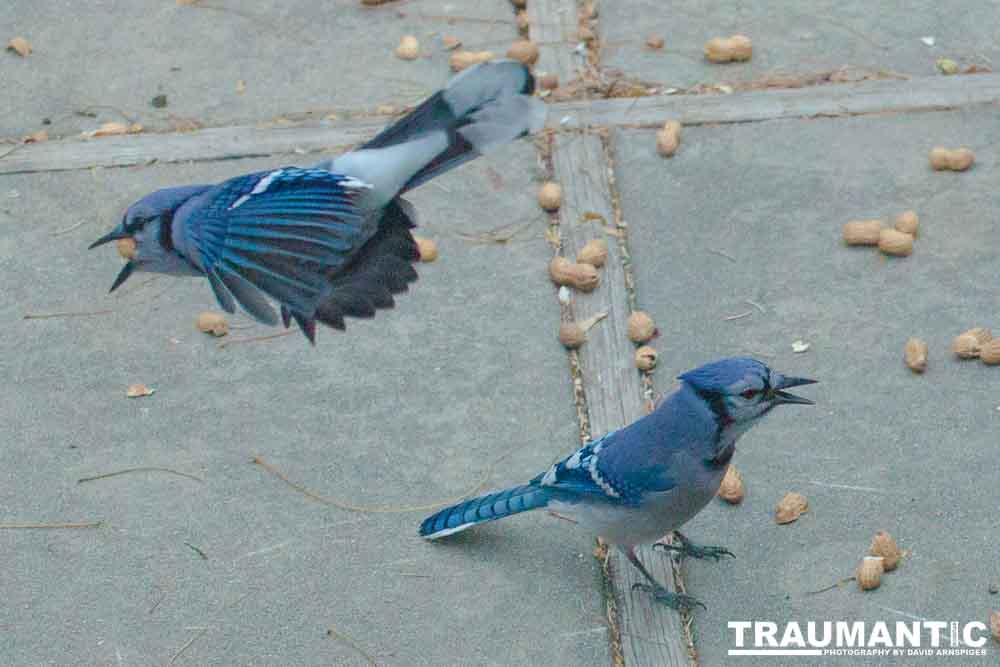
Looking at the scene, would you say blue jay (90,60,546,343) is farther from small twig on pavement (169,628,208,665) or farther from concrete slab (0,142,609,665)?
small twig on pavement (169,628,208,665)

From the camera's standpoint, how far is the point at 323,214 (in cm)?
331

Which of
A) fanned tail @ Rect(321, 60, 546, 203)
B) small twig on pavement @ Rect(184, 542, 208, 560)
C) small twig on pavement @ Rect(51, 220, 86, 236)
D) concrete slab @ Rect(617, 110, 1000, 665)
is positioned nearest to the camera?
fanned tail @ Rect(321, 60, 546, 203)

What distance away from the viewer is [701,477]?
3246mm

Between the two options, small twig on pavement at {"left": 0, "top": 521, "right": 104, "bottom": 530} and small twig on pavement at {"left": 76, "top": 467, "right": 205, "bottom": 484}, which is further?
small twig on pavement at {"left": 76, "top": 467, "right": 205, "bottom": 484}

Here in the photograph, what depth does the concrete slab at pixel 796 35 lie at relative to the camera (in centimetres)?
516

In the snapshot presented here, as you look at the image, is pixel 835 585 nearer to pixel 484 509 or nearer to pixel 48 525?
pixel 484 509

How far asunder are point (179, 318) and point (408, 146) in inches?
49.5

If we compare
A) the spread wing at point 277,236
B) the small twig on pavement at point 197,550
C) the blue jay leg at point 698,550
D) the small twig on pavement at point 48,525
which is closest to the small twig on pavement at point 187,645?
the small twig on pavement at point 197,550

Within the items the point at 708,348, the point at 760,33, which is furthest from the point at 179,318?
the point at 760,33

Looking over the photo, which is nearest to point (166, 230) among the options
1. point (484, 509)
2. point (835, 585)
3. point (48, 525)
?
point (48, 525)

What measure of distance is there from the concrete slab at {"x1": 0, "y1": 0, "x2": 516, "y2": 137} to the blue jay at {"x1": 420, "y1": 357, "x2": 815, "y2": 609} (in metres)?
2.09

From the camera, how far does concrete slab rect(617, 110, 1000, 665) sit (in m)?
3.48

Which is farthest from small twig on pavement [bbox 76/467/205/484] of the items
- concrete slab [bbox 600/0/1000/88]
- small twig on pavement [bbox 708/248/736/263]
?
concrete slab [bbox 600/0/1000/88]

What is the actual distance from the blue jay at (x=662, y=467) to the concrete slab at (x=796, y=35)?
2.14m
